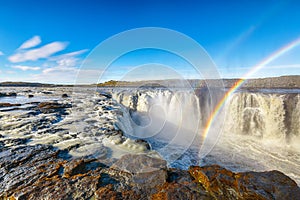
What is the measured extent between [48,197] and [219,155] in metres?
8.45

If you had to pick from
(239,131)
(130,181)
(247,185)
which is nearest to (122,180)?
(130,181)

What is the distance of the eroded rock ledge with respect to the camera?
283 centimetres

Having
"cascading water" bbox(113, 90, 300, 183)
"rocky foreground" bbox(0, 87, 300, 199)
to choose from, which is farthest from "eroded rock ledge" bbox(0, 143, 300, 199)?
"cascading water" bbox(113, 90, 300, 183)

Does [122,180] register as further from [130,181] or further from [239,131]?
[239,131]

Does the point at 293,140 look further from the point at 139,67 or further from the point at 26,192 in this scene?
the point at 26,192

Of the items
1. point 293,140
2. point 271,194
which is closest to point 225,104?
point 293,140

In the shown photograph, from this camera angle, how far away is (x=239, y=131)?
13.1 m

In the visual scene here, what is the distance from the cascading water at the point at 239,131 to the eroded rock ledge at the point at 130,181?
3.89 metres

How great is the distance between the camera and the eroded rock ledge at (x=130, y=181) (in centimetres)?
283

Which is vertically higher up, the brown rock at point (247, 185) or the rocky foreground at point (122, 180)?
the brown rock at point (247, 185)

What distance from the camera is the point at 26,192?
9.42 ft

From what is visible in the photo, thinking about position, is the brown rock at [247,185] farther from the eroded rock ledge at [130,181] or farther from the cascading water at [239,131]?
the cascading water at [239,131]

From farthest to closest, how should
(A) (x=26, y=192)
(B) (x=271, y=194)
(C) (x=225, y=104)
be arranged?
(C) (x=225, y=104)
(A) (x=26, y=192)
(B) (x=271, y=194)

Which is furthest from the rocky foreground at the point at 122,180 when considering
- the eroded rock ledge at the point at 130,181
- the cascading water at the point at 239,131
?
→ the cascading water at the point at 239,131
